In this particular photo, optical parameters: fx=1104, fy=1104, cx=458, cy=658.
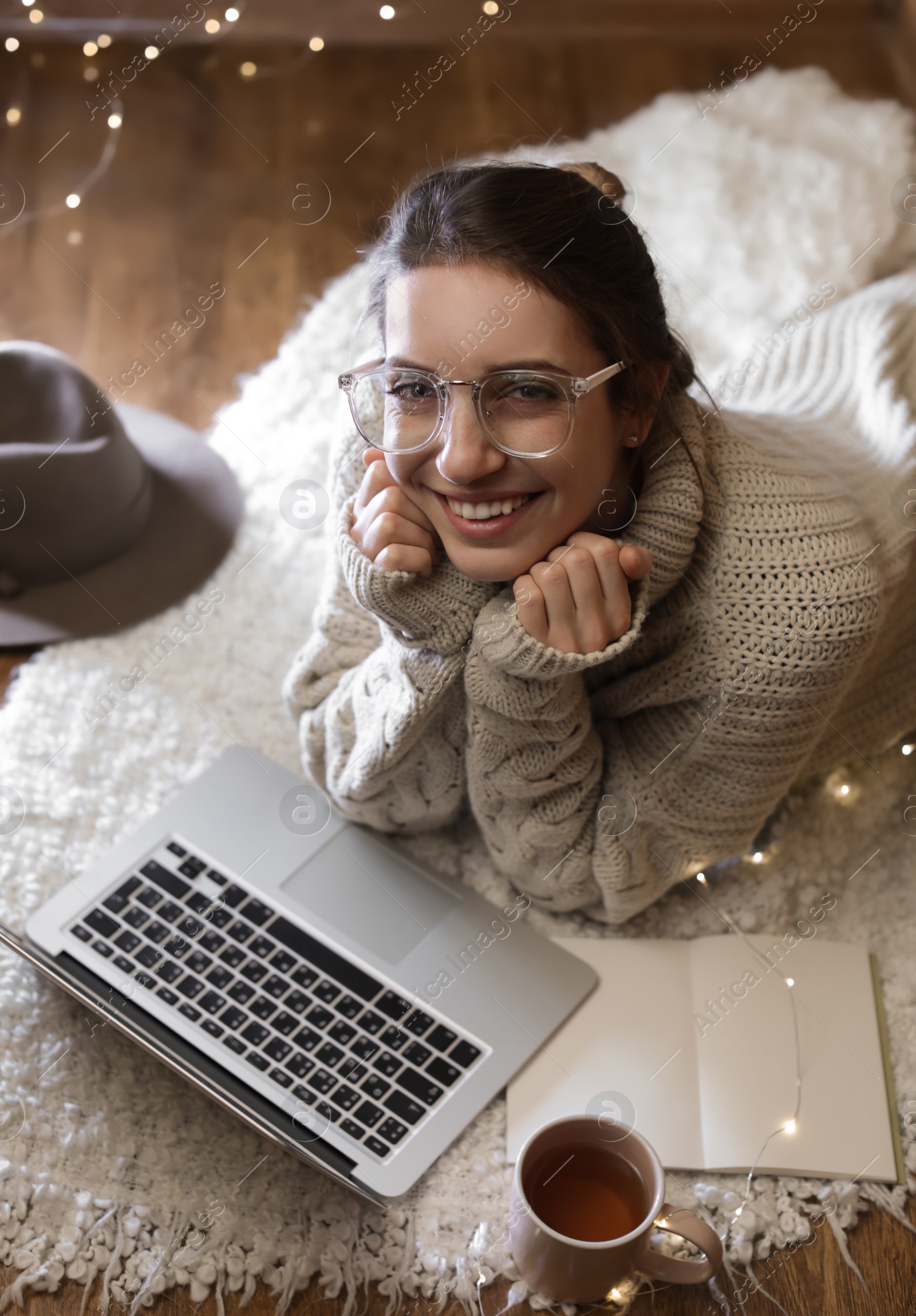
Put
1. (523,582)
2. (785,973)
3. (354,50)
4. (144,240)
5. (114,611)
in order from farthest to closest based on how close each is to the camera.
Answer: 1. (354,50)
2. (144,240)
3. (114,611)
4. (785,973)
5. (523,582)

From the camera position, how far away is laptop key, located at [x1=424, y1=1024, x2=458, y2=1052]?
3.32 feet

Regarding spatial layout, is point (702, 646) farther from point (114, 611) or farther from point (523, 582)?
point (114, 611)

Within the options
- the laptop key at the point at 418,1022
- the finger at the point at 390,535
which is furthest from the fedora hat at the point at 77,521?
the laptop key at the point at 418,1022

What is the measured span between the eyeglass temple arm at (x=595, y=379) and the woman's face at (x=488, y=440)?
1 cm

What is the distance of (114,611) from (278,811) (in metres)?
0.39

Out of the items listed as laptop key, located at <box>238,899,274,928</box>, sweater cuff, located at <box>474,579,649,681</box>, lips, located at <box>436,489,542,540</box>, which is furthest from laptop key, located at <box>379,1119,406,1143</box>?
lips, located at <box>436,489,542,540</box>

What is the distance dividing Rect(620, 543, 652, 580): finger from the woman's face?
5cm

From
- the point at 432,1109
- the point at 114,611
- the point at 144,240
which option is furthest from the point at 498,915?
the point at 144,240

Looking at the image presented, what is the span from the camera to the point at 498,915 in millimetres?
1115

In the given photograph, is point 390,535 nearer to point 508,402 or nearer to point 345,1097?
point 508,402

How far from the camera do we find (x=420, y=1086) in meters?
0.99

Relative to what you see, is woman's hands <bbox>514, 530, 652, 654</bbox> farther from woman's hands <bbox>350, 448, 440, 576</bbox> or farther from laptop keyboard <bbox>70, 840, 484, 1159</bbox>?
laptop keyboard <bbox>70, 840, 484, 1159</bbox>

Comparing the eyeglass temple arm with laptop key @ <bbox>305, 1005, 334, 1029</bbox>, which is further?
laptop key @ <bbox>305, 1005, 334, 1029</bbox>

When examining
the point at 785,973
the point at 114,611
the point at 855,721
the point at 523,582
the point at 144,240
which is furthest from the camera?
the point at 144,240
